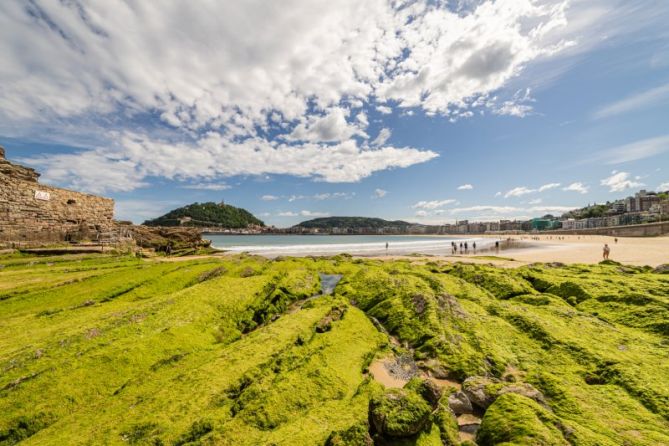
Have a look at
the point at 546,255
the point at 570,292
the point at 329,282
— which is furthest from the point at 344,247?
the point at 570,292

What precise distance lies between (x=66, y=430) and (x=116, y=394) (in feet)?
2.84

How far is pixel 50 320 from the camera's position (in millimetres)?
7477

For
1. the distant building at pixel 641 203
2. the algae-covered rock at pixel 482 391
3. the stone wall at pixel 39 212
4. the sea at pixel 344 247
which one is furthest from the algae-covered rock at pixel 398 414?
the distant building at pixel 641 203

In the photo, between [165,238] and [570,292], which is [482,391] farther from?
[165,238]

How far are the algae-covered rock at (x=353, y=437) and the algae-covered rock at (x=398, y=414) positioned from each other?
0.19 metres

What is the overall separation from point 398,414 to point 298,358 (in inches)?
103

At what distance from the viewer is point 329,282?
1633 centimetres

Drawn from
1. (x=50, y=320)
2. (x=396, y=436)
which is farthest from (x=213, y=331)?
(x=396, y=436)

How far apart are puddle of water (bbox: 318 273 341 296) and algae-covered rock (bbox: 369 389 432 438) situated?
936 centimetres

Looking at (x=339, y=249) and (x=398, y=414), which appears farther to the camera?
(x=339, y=249)

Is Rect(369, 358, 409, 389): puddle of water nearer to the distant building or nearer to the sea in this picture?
the sea

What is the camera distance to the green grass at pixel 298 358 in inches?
156

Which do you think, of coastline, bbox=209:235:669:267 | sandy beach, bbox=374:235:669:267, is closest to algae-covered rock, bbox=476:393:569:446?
coastline, bbox=209:235:669:267

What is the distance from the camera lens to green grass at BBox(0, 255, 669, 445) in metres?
3.96
